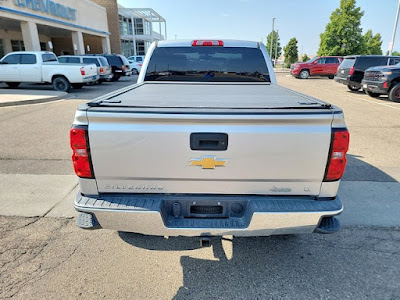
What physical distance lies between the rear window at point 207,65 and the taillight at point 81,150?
7.90 ft

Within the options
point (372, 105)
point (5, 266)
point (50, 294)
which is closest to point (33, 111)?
point (5, 266)

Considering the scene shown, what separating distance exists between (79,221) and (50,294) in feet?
2.30

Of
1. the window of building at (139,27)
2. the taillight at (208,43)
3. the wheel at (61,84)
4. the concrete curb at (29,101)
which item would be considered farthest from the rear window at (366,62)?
the window of building at (139,27)

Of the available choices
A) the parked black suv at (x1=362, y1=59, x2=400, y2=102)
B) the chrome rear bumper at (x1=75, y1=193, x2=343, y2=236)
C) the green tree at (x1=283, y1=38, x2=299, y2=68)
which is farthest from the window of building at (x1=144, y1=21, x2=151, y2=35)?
the chrome rear bumper at (x1=75, y1=193, x2=343, y2=236)

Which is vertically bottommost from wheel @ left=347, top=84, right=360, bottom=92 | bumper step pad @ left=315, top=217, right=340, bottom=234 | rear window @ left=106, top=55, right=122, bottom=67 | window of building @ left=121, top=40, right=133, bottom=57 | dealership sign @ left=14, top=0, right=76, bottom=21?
wheel @ left=347, top=84, right=360, bottom=92

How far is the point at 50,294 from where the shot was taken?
232 cm

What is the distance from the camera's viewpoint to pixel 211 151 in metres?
2.07

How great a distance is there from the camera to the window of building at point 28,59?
45.8 feet

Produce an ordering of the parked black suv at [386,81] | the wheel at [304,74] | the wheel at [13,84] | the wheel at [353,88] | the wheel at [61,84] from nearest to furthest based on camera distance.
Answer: the parked black suv at [386,81] < the wheel at [61,84] < the wheel at [13,84] < the wheel at [353,88] < the wheel at [304,74]

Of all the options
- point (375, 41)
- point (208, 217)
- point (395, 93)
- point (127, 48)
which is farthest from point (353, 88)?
point (375, 41)

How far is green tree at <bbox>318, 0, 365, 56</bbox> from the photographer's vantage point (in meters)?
35.5

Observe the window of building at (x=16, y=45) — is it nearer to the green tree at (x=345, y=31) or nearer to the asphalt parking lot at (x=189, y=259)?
the asphalt parking lot at (x=189, y=259)

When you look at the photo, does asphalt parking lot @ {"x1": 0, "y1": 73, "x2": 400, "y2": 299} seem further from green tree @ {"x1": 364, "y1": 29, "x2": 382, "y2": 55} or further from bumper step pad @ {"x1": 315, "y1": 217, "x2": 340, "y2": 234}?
green tree @ {"x1": 364, "y1": 29, "x2": 382, "y2": 55}

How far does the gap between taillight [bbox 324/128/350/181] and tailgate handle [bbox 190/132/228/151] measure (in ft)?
2.69
